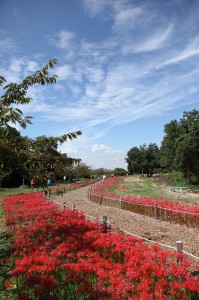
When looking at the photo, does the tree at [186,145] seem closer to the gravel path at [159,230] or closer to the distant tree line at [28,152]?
the gravel path at [159,230]

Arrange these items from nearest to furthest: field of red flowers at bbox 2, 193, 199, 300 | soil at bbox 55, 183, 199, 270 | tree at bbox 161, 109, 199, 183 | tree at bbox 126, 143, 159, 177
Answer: field of red flowers at bbox 2, 193, 199, 300 < soil at bbox 55, 183, 199, 270 < tree at bbox 161, 109, 199, 183 < tree at bbox 126, 143, 159, 177

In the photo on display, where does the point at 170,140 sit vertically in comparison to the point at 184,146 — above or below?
above

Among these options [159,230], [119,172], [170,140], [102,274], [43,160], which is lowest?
[159,230]

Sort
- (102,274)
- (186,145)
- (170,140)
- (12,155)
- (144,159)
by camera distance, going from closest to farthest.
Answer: (102,274)
(12,155)
(186,145)
(170,140)
(144,159)

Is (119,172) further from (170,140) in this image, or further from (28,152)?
(28,152)

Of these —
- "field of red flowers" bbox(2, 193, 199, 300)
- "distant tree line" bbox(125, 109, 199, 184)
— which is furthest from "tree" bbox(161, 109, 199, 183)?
A: "field of red flowers" bbox(2, 193, 199, 300)

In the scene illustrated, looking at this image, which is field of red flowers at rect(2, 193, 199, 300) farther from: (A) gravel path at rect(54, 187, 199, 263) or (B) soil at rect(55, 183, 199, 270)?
(A) gravel path at rect(54, 187, 199, 263)

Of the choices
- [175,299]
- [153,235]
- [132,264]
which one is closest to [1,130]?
[132,264]

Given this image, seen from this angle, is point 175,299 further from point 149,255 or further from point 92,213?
point 92,213

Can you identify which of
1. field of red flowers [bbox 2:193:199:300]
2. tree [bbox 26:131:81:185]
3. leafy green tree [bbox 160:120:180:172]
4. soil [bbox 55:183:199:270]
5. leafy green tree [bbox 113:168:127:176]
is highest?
leafy green tree [bbox 160:120:180:172]

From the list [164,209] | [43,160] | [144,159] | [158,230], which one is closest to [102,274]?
[43,160]

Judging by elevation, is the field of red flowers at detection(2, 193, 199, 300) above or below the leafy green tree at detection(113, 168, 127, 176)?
below

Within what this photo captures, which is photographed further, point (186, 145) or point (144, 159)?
point (144, 159)

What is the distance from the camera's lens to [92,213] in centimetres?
1491
